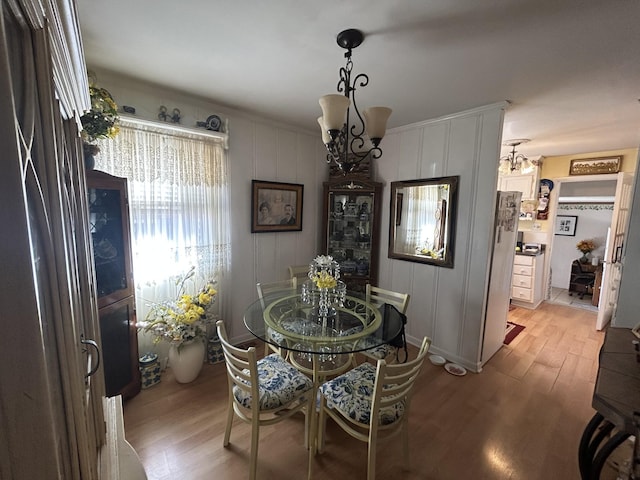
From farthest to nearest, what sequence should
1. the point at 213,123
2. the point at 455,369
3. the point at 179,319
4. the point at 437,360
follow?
the point at 437,360
the point at 455,369
the point at 213,123
the point at 179,319

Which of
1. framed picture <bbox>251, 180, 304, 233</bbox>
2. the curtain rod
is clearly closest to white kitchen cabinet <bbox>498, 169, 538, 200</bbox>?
framed picture <bbox>251, 180, 304, 233</bbox>

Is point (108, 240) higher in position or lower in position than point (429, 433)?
higher

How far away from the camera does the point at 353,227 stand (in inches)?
143

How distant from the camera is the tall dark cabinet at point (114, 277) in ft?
6.16

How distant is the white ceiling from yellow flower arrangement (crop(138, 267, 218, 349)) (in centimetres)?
183

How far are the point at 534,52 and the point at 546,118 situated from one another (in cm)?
145

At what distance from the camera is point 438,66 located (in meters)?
1.81

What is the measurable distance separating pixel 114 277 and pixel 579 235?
26.2 feet

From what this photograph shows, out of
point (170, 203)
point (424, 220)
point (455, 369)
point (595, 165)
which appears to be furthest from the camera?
point (595, 165)

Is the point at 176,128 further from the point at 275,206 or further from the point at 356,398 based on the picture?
the point at 356,398

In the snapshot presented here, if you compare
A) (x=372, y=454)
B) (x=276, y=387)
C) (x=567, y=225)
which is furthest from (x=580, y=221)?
(x=276, y=387)

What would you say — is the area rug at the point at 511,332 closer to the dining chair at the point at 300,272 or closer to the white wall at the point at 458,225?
the white wall at the point at 458,225

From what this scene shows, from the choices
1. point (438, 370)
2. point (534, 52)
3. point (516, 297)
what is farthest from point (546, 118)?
point (516, 297)

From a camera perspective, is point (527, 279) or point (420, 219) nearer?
point (420, 219)
